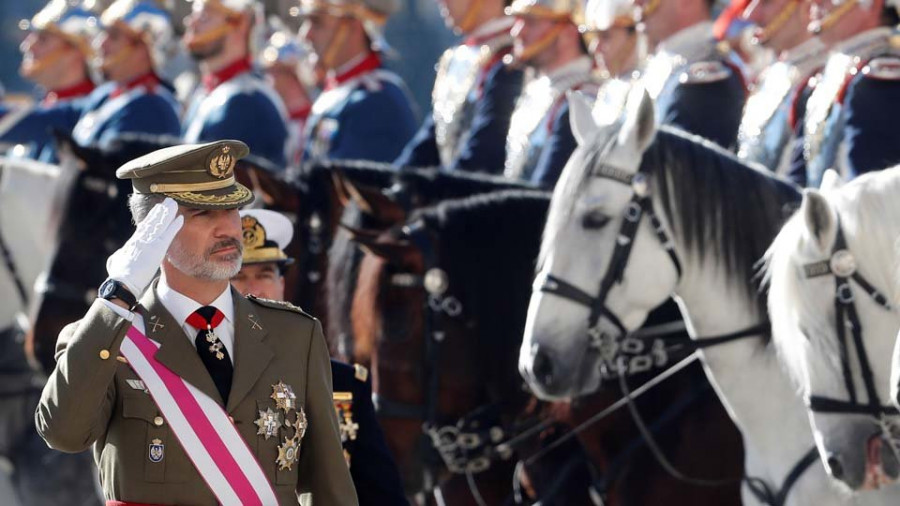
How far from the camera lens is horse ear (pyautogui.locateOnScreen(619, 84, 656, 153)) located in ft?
18.7

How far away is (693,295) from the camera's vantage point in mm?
5773

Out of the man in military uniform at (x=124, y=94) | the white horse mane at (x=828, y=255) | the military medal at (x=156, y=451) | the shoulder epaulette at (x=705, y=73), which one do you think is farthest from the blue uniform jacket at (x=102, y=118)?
the military medal at (x=156, y=451)

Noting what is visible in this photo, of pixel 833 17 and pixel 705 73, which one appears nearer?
pixel 833 17

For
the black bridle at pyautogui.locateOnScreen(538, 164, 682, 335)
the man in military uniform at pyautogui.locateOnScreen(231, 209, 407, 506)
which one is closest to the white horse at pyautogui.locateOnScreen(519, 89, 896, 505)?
the black bridle at pyautogui.locateOnScreen(538, 164, 682, 335)

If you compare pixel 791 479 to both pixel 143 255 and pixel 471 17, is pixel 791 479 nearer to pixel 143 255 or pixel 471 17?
pixel 143 255

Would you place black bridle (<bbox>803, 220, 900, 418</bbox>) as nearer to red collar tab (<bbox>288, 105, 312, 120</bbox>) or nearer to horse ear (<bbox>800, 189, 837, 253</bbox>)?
horse ear (<bbox>800, 189, 837, 253</bbox>)

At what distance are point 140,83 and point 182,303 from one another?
7.10 m

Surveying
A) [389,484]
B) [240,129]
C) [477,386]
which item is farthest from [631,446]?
[240,129]

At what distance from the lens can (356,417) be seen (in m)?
4.53

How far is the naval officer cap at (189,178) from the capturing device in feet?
12.8

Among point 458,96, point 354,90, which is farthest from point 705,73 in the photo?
point 354,90

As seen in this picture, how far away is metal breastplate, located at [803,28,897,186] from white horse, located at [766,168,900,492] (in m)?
1.49

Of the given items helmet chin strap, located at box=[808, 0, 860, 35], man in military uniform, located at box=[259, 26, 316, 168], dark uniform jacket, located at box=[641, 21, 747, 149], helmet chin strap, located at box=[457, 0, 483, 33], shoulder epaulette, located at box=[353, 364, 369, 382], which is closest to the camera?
shoulder epaulette, located at box=[353, 364, 369, 382]

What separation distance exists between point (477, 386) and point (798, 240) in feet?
6.51
